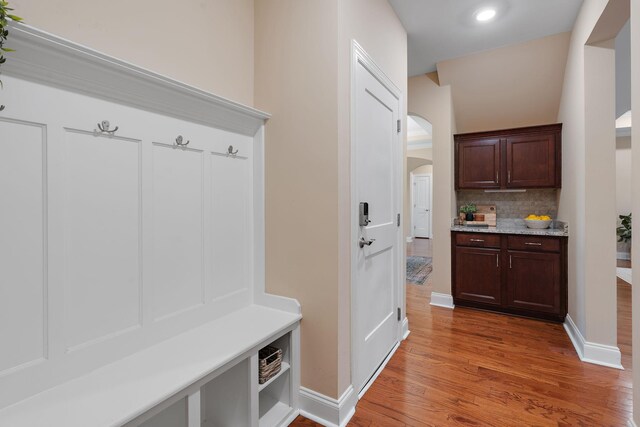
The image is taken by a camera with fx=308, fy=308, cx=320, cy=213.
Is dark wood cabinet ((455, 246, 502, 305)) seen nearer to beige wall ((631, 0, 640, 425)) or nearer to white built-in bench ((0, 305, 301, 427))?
beige wall ((631, 0, 640, 425))

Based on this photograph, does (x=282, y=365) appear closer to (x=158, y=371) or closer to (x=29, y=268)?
(x=158, y=371)

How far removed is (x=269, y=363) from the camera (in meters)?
1.65

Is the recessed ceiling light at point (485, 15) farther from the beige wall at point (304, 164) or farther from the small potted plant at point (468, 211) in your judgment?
the small potted plant at point (468, 211)

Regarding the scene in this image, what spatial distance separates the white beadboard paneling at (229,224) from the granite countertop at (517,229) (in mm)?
2543

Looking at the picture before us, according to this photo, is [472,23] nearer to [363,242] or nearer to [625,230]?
[363,242]

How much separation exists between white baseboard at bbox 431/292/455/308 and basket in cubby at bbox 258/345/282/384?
244 cm

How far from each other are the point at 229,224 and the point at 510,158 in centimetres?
323

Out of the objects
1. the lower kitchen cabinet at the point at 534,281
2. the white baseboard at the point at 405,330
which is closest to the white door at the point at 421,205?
the lower kitchen cabinet at the point at 534,281

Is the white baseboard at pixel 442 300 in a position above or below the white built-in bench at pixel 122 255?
below

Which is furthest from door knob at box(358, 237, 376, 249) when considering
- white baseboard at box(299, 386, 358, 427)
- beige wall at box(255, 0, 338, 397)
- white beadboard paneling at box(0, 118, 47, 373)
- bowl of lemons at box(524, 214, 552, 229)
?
bowl of lemons at box(524, 214, 552, 229)

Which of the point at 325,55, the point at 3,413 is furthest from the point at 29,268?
the point at 325,55

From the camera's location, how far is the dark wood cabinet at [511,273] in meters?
3.02

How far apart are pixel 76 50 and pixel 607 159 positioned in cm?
321

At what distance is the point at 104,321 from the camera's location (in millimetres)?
1258
